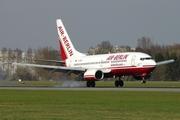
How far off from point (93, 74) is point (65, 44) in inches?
539

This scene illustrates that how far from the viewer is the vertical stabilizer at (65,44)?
3056 inches

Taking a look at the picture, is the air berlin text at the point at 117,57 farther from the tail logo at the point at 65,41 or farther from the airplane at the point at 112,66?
the tail logo at the point at 65,41

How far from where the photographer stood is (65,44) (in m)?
79.6

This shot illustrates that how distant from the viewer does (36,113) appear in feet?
87.8

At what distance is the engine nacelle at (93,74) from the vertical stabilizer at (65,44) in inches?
356

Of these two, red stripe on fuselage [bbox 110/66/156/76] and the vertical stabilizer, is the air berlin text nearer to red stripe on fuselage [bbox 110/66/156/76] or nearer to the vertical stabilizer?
red stripe on fuselage [bbox 110/66/156/76]

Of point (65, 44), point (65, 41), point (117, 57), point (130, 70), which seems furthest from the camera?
point (65, 41)

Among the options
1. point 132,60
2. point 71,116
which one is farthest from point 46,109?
point 132,60

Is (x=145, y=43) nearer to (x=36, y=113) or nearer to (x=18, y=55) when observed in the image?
(x=18, y=55)

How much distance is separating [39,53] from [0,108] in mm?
114972

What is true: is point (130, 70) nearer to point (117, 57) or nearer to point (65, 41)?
point (117, 57)

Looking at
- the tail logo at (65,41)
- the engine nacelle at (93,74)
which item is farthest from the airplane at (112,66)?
the tail logo at (65,41)

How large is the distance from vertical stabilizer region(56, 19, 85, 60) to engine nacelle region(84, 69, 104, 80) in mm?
9050

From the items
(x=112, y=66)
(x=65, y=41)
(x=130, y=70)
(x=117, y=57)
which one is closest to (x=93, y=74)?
(x=112, y=66)
